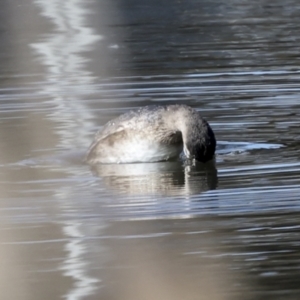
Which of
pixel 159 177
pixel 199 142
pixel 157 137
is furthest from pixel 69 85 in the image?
pixel 159 177

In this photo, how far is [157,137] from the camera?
26.6ft

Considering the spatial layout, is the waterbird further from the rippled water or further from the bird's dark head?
the rippled water

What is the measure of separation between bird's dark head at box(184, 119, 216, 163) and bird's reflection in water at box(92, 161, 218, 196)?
0.09 metres

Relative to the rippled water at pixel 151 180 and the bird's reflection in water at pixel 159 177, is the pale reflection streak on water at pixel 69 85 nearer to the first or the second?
the rippled water at pixel 151 180

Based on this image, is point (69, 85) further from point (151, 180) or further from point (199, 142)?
point (151, 180)

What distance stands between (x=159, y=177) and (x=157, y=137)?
449 mm

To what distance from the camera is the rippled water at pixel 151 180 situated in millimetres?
5211

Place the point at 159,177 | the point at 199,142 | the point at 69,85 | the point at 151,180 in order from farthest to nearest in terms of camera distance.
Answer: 1. the point at 69,85
2. the point at 199,142
3. the point at 159,177
4. the point at 151,180

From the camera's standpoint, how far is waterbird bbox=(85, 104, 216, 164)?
802 cm

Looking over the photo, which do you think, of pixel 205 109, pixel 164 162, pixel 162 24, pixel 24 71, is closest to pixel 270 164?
pixel 164 162

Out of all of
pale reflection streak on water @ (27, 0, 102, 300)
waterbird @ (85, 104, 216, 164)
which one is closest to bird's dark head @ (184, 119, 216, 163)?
waterbird @ (85, 104, 216, 164)

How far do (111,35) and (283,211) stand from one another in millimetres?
11362

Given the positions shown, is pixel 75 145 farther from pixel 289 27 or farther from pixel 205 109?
pixel 289 27

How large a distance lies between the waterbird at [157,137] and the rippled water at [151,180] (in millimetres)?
121
